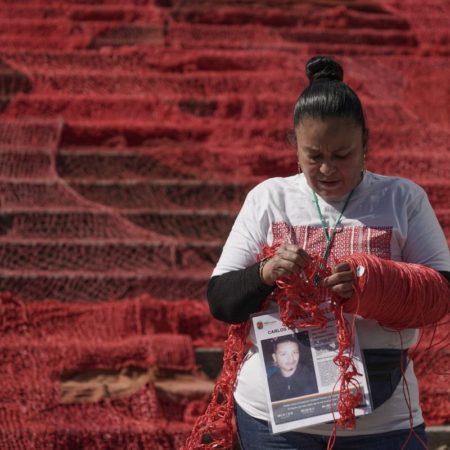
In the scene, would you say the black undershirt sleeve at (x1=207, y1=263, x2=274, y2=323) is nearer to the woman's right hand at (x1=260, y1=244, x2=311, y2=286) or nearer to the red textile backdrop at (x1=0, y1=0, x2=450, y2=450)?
the woman's right hand at (x1=260, y1=244, x2=311, y2=286)

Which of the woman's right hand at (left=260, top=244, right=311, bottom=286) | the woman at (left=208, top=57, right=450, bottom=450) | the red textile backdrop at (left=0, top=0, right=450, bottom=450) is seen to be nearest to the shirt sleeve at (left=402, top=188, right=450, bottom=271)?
the woman at (left=208, top=57, right=450, bottom=450)

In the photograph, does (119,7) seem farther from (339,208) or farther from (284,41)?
(339,208)

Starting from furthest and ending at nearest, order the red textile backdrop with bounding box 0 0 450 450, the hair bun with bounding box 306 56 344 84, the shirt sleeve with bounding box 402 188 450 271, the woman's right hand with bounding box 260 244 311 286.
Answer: the red textile backdrop with bounding box 0 0 450 450, the hair bun with bounding box 306 56 344 84, the shirt sleeve with bounding box 402 188 450 271, the woman's right hand with bounding box 260 244 311 286

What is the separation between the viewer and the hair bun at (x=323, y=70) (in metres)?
1.88

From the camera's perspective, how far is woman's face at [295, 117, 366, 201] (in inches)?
68.7

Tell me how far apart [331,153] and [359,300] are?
11.8 inches

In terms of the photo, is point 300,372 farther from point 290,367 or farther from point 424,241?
point 424,241

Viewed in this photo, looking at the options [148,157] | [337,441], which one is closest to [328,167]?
[337,441]

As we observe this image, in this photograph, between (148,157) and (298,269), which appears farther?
(148,157)

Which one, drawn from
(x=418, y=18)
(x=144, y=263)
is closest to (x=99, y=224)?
(x=144, y=263)

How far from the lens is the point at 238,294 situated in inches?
67.6

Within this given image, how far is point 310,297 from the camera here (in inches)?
67.1

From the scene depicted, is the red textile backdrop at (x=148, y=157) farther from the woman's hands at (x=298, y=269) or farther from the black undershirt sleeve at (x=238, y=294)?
the woman's hands at (x=298, y=269)

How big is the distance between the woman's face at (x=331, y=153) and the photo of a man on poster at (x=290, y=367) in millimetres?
304
